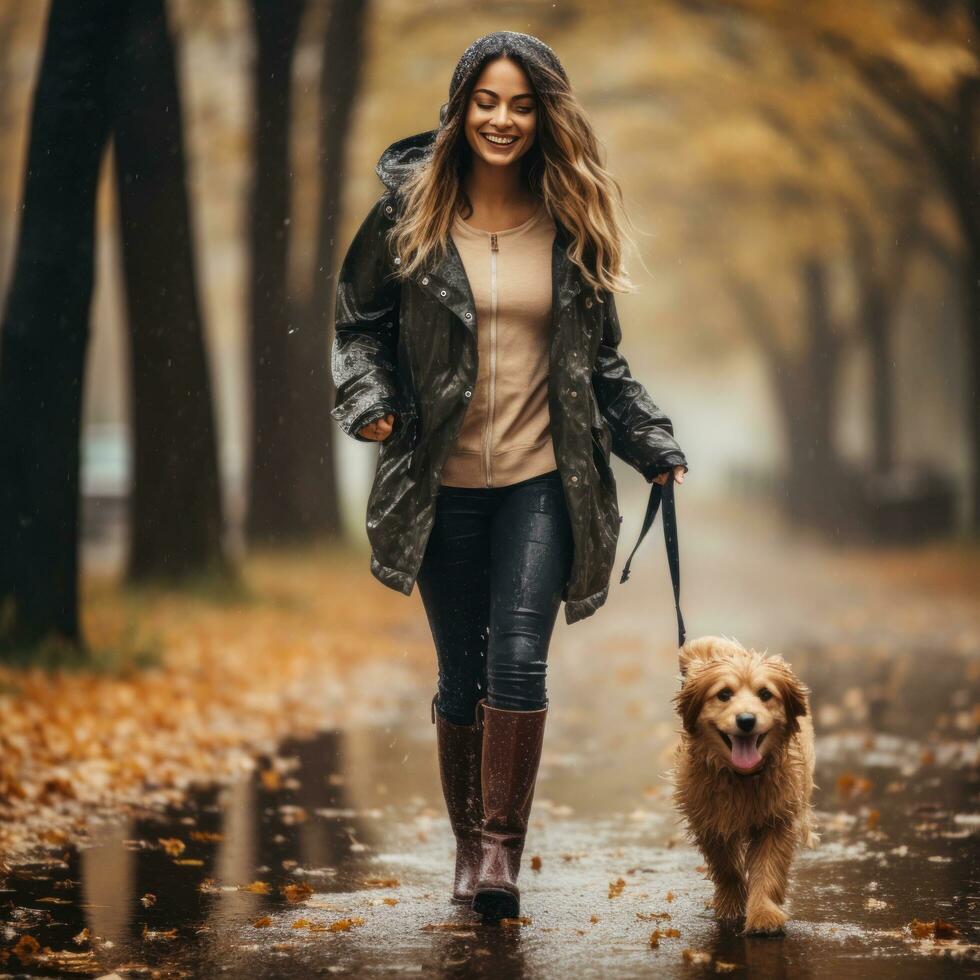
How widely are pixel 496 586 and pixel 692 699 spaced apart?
2.17ft

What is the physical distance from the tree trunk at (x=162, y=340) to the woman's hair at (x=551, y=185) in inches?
301

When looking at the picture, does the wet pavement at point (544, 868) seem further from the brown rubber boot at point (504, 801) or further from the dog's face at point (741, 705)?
the dog's face at point (741, 705)

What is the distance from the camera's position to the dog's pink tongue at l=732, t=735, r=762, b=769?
448 cm

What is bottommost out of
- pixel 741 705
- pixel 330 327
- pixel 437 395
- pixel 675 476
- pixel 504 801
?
pixel 504 801

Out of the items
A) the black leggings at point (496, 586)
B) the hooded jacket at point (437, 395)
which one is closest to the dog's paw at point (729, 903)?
the black leggings at point (496, 586)

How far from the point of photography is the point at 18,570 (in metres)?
9.56

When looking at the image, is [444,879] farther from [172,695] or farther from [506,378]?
[172,695]

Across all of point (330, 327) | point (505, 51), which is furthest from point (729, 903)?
point (330, 327)

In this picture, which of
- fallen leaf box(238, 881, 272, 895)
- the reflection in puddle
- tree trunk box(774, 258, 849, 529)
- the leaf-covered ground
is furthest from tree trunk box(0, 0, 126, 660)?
tree trunk box(774, 258, 849, 529)

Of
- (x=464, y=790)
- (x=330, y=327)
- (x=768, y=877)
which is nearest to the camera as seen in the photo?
(x=768, y=877)

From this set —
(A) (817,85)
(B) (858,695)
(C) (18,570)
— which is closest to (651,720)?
(B) (858,695)

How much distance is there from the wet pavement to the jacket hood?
7.09 ft

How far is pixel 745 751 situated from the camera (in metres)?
4.49

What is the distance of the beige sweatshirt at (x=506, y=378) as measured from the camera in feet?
15.9
